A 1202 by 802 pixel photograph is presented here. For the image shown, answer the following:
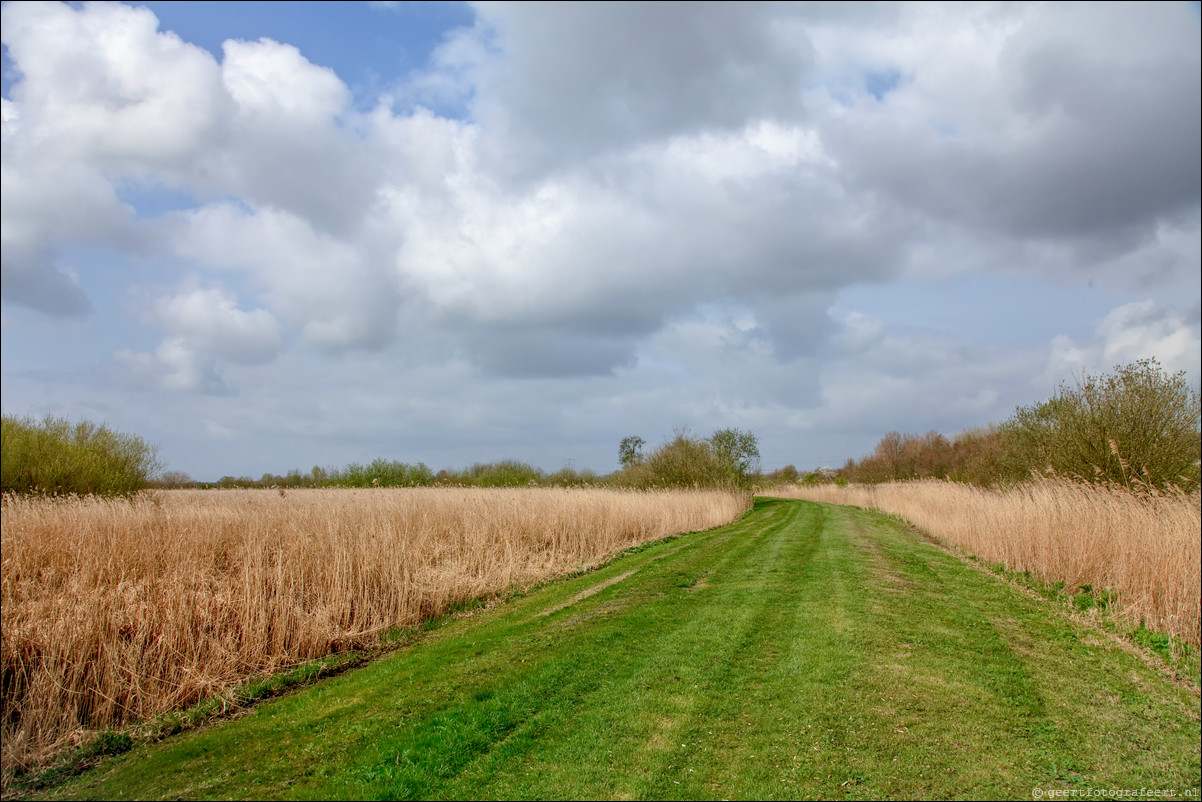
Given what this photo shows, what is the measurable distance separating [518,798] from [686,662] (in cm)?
309

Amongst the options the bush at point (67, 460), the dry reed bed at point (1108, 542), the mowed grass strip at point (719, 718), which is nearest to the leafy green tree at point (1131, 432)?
the dry reed bed at point (1108, 542)

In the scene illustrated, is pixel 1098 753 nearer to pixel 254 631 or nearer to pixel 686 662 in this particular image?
pixel 686 662

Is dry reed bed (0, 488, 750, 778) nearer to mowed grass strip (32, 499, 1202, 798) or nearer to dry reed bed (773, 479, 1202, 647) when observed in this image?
mowed grass strip (32, 499, 1202, 798)

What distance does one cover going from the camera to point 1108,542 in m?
9.37

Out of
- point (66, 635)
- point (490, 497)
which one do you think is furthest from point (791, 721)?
point (490, 497)

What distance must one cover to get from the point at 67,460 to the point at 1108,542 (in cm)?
2158

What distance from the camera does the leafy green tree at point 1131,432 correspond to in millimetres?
12750

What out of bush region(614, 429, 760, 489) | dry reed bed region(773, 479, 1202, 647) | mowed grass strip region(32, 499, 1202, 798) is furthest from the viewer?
bush region(614, 429, 760, 489)

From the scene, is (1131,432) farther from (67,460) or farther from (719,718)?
(67,460)

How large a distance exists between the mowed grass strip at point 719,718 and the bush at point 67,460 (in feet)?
36.9

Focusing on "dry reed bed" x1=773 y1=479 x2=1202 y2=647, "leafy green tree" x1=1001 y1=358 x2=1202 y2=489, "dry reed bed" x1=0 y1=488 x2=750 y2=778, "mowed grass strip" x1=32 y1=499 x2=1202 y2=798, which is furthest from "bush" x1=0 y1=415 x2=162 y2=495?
"leafy green tree" x1=1001 y1=358 x2=1202 y2=489

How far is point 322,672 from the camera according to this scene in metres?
7.54

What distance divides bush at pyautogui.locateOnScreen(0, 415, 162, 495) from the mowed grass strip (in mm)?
11238

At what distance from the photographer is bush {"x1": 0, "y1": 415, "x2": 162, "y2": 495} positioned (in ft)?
45.3
